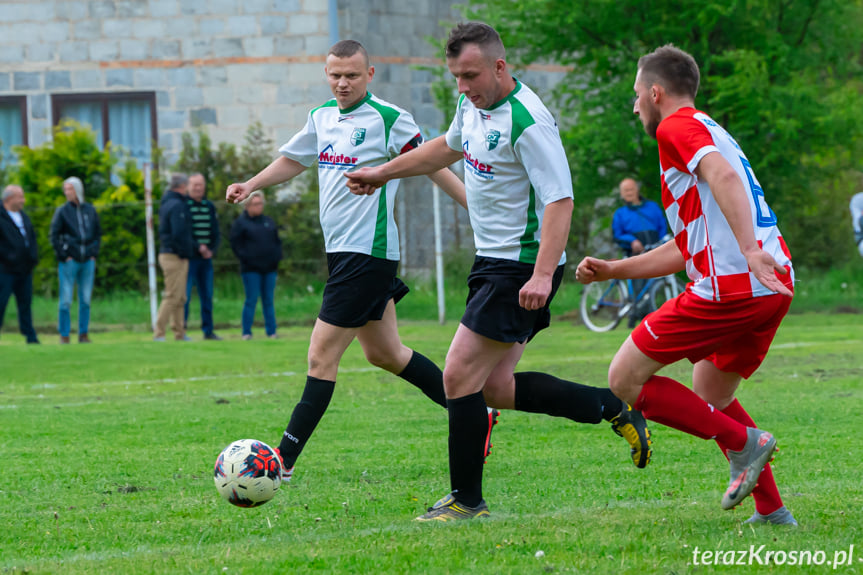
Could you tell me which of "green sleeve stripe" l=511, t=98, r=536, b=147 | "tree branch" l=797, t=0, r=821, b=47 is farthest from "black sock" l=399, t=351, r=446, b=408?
"tree branch" l=797, t=0, r=821, b=47

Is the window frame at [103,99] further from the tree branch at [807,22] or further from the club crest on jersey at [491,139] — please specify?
the club crest on jersey at [491,139]

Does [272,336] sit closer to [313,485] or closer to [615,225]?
[615,225]

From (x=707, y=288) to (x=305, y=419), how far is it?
243cm

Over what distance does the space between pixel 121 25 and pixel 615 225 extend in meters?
12.9

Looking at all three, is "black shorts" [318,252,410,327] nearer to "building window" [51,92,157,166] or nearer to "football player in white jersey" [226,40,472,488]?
"football player in white jersey" [226,40,472,488]

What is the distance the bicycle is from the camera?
16.3 metres

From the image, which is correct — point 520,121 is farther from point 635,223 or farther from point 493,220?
point 635,223

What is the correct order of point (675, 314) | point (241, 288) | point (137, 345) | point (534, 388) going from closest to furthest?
point (675, 314)
point (534, 388)
point (137, 345)
point (241, 288)

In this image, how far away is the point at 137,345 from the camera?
48.7 feet

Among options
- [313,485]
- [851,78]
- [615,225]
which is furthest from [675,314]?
[851,78]

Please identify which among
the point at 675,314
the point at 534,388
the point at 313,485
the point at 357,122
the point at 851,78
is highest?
the point at 851,78

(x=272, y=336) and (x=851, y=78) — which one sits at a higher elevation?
(x=851, y=78)

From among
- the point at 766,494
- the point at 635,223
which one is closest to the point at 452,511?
the point at 766,494

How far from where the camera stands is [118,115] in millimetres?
24812
